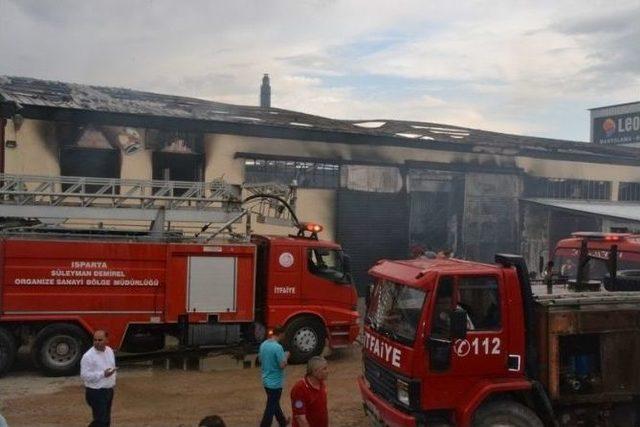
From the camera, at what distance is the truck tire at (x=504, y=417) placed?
6121 millimetres

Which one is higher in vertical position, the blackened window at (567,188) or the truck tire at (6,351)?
the blackened window at (567,188)

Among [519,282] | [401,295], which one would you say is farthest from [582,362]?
[401,295]

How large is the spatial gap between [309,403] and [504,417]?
1.97 m

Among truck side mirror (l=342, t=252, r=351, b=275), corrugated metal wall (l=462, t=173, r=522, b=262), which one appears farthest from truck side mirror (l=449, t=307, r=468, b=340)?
corrugated metal wall (l=462, t=173, r=522, b=262)

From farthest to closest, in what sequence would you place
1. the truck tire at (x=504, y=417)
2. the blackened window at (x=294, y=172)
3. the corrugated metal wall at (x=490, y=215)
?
the corrugated metal wall at (x=490, y=215) → the blackened window at (x=294, y=172) → the truck tire at (x=504, y=417)

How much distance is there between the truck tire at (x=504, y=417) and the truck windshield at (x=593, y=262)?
532 cm

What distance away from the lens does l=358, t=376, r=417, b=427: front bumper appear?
5.99 m

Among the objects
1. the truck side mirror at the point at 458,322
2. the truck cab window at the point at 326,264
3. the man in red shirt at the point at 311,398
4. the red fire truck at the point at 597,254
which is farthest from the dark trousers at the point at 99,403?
the red fire truck at the point at 597,254

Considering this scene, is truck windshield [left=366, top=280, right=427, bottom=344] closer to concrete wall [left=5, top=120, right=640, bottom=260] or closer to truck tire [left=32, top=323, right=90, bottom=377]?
Result: truck tire [left=32, top=323, right=90, bottom=377]

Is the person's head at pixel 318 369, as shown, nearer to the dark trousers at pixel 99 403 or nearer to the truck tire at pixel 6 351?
the dark trousers at pixel 99 403

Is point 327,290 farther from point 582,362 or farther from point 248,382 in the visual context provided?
point 582,362

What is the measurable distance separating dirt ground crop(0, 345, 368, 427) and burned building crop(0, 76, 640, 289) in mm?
6633

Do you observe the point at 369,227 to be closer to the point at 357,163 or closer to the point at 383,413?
the point at 357,163

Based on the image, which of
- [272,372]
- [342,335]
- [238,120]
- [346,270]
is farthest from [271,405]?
[238,120]
